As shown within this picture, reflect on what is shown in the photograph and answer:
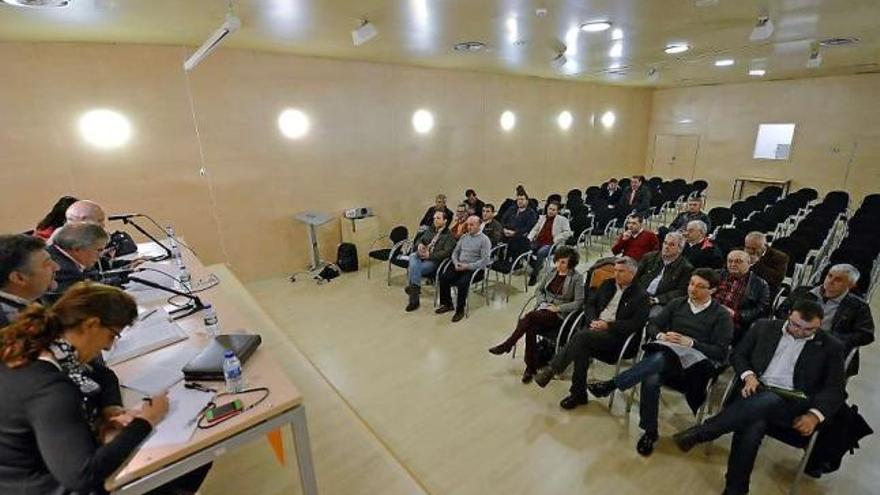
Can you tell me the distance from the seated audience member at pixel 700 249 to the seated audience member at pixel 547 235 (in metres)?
1.47

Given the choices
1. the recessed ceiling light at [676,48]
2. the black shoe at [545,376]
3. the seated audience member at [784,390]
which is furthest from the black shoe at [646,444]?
the recessed ceiling light at [676,48]

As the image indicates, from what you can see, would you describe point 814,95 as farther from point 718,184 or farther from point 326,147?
point 326,147

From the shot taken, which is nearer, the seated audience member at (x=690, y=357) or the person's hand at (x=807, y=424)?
the person's hand at (x=807, y=424)

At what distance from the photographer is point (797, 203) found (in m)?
6.85

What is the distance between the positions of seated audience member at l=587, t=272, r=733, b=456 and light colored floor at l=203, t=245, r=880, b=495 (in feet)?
0.98

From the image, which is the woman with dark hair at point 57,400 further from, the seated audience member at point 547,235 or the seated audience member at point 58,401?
the seated audience member at point 547,235

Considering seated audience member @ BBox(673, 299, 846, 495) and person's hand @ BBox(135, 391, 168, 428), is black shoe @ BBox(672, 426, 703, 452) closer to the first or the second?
seated audience member @ BBox(673, 299, 846, 495)

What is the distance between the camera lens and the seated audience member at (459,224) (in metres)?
5.23

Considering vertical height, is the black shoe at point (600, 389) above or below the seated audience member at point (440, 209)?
below

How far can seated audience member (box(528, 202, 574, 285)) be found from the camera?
533cm

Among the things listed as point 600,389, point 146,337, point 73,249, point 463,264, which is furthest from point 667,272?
point 73,249

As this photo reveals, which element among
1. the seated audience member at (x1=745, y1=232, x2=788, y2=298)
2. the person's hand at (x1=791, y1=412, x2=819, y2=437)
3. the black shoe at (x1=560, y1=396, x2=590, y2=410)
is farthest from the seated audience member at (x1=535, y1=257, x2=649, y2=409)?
the seated audience member at (x1=745, y1=232, x2=788, y2=298)

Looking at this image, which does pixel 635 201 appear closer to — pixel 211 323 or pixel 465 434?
pixel 465 434

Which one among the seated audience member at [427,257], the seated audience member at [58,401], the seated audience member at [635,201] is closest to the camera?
the seated audience member at [58,401]
